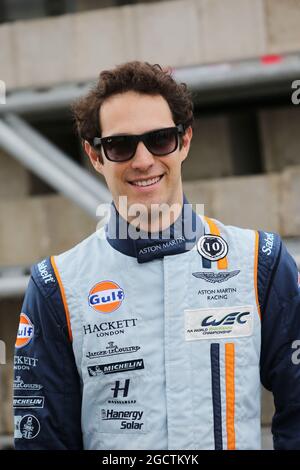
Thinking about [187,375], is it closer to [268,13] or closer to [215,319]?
[215,319]

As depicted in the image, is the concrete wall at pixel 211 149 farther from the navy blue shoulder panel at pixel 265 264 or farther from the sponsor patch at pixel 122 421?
the sponsor patch at pixel 122 421

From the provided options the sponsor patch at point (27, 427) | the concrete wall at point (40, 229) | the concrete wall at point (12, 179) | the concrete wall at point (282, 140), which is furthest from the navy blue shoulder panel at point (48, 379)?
the concrete wall at point (12, 179)

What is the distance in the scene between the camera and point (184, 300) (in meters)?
1.79

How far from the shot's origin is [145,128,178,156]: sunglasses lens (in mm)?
1785

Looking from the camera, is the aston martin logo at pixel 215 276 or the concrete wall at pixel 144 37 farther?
the concrete wall at pixel 144 37

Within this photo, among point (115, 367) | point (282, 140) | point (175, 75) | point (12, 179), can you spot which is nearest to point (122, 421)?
point (115, 367)

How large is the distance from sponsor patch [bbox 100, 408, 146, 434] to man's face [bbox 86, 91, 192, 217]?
0.47 metres

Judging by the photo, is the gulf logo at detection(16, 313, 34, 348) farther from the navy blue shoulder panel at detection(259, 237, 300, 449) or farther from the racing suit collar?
the navy blue shoulder panel at detection(259, 237, 300, 449)

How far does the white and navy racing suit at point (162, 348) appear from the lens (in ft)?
5.70

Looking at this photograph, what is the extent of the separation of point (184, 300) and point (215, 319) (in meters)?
0.08

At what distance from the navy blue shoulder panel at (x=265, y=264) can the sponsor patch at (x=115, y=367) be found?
31 centimetres

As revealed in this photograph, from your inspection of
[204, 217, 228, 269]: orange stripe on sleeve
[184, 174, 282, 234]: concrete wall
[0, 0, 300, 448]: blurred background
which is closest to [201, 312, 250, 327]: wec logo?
[204, 217, 228, 269]: orange stripe on sleeve

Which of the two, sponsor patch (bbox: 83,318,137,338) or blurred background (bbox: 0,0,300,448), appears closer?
sponsor patch (bbox: 83,318,137,338)

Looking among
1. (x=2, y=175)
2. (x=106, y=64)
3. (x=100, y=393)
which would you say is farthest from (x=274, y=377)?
(x=2, y=175)
